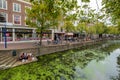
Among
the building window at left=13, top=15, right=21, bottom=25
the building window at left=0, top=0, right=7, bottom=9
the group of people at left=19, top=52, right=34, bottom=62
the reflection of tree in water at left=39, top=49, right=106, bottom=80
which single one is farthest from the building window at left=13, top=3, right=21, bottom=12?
the group of people at left=19, top=52, right=34, bottom=62

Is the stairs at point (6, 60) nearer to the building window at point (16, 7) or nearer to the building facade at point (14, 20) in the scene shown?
the building facade at point (14, 20)

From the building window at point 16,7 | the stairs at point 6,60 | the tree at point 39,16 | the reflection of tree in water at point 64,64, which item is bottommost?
the reflection of tree in water at point 64,64

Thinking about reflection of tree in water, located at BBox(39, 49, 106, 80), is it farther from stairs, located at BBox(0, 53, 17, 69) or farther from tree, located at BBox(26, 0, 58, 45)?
tree, located at BBox(26, 0, 58, 45)

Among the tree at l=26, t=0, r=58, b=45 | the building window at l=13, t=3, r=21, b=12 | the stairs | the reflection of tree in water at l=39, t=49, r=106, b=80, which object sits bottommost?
the reflection of tree in water at l=39, t=49, r=106, b=80

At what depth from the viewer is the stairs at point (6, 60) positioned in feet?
55.9

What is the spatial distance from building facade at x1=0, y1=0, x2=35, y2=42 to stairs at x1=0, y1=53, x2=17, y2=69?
43.2 ft

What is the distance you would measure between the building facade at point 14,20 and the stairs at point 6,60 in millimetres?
13161

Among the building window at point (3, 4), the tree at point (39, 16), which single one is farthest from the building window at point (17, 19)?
the tree at point (39, 16)

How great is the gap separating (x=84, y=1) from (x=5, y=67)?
12.0m

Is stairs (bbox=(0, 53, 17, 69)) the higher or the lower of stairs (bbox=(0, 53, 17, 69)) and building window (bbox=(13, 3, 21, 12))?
the lower

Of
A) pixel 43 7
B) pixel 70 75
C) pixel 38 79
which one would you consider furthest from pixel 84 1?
pixel 43 7

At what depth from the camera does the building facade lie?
111 ft

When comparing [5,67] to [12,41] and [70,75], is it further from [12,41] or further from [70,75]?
[12,41]

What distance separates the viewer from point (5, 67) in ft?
54.6
